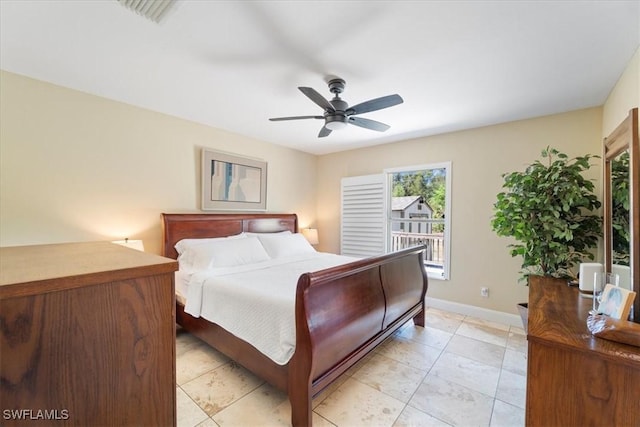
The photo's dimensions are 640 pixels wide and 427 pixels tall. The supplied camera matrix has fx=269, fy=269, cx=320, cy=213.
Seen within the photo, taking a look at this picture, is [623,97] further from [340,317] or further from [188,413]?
[188,413]

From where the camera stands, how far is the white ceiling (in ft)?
4.99

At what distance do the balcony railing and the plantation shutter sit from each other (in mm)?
245

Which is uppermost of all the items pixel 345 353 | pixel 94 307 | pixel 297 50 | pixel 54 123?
pixel 297 50

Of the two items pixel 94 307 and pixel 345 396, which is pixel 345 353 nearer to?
pixel 345 396

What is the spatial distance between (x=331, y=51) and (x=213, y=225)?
8.12ft

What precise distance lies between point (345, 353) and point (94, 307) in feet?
5.38

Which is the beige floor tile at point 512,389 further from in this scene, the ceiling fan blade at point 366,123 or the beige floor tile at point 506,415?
the ceiling fan blade at point 366,123

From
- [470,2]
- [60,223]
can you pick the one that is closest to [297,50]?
[470,2]

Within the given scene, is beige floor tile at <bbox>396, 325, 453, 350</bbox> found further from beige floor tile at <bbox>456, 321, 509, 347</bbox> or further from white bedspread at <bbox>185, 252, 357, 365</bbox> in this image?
white bedspread at <bbox>185, 252, 357, 365</bbox>

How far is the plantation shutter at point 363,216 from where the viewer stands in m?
4.25

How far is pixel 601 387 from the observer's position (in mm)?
1065

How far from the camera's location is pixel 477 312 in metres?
3.38

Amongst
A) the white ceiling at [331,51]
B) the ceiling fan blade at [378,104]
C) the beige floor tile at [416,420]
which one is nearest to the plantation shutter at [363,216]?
the white ceiling at [331,51]

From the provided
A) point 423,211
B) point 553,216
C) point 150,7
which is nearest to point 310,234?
point 423,211
